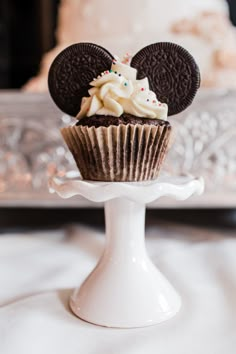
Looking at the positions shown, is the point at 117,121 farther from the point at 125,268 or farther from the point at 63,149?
the point at 63,149

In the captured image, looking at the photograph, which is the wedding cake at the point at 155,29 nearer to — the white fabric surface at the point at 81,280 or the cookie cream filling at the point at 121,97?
the white fabric surface at the point at 81,280

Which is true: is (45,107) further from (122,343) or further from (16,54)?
(16,54)

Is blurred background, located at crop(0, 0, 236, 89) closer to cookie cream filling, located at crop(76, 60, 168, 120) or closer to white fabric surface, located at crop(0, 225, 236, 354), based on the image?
white fabric surface, located at crop(0, 225, 236, 354)

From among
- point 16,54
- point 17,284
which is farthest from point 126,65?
point 16,54

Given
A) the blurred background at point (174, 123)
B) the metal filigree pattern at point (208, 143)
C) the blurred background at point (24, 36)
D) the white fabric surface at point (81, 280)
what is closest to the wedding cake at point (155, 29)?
the blurred background at point (174, 123)

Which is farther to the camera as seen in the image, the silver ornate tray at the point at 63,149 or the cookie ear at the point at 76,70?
the silver ornate tray at the point at 63,149

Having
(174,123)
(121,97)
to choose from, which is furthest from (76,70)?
(174,123)
